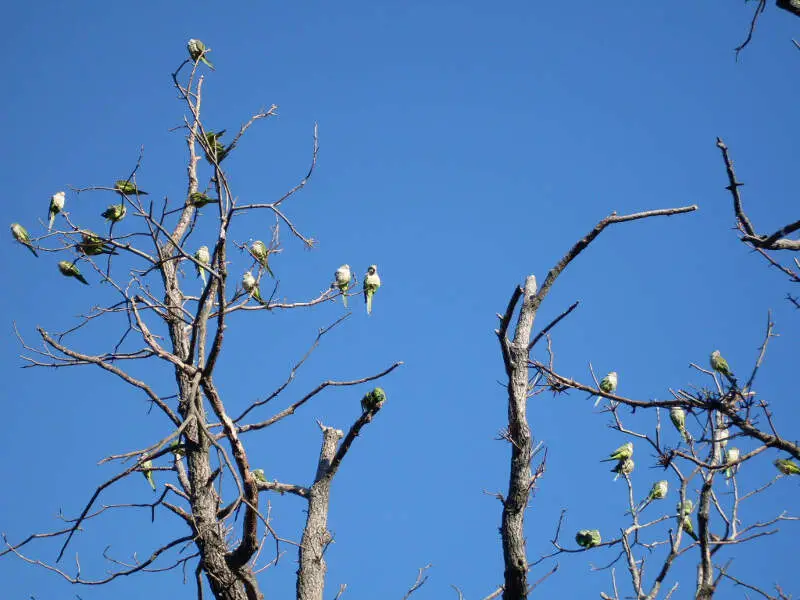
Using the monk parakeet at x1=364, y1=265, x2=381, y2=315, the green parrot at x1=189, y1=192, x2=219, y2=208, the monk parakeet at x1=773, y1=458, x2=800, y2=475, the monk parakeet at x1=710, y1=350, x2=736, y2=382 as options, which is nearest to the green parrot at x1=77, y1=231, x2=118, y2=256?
the green parrot at x1=189, y1=192, x2=219, y2=208

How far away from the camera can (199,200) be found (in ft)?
19.3

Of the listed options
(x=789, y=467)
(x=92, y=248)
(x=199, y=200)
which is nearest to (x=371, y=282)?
(x=199, y=200)

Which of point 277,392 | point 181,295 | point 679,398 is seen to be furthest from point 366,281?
point 679,398

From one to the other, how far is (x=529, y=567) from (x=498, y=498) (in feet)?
1.19

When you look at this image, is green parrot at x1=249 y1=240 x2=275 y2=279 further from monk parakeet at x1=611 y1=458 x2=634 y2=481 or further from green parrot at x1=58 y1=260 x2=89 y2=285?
monk parakeet at x1=611 y1=458 x2=634 y2=481

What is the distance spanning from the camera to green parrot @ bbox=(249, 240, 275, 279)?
5.17 metres

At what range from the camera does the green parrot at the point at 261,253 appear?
5.17 meters

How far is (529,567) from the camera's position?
13.6 ft

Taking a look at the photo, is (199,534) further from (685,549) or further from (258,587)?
(685,549)

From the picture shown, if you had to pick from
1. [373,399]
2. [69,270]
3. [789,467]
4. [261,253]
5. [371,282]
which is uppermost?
[371,282]

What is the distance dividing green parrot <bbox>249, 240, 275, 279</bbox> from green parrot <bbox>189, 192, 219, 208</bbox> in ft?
1.60

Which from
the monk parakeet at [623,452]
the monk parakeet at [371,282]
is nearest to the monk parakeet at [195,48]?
the monk parakeet at [371,282]

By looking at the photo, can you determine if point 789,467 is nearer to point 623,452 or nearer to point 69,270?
point 623,452

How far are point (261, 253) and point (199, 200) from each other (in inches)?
26.8
